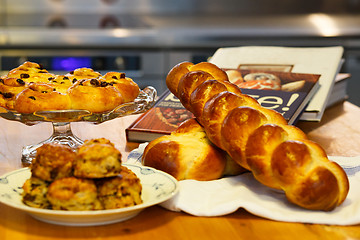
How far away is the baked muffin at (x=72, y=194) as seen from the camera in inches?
25.1

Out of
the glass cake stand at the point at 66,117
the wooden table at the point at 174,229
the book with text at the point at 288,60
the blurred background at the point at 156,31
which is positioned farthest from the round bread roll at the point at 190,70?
the blurred background at the point at 156,31

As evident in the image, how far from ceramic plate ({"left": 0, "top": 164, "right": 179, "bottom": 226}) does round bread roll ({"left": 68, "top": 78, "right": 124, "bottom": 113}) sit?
21 centimetres

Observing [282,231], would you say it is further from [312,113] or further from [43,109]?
[312,113]

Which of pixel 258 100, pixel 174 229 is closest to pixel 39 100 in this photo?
pixel 174 229

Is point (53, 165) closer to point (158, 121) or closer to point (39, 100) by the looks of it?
point (39, 100)

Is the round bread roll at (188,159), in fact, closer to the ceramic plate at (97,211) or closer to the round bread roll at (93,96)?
the ceramic plate at (97,211)

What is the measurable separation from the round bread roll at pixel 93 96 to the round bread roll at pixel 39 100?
2 cm

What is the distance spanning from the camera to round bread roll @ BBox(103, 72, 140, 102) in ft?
3.49

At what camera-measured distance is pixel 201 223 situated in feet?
2.29

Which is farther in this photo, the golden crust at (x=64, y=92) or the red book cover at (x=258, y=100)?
the red book cover at (x=258, y=100)

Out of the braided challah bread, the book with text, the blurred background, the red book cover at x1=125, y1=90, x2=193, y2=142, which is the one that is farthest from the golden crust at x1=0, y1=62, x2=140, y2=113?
the blurred background

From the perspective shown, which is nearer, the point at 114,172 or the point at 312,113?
the point at 114,172

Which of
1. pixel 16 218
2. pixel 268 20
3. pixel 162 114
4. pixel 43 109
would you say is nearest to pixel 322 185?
pixel 16 218

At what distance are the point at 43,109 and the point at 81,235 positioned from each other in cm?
37
